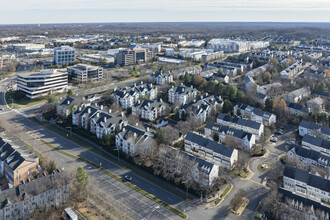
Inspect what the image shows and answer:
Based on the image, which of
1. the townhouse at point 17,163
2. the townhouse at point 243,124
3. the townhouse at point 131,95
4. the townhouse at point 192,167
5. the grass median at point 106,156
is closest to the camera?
the townhouse at point 17,163

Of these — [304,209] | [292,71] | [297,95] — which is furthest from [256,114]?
[292,71]

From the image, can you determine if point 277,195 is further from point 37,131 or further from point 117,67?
point 117,67

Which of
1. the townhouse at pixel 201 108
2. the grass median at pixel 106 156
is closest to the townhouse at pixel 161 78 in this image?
the townhouse at pixel 201 108

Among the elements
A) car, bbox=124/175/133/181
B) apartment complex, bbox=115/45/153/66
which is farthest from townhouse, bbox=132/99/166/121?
apartment complex, bbox=115/45/153/66

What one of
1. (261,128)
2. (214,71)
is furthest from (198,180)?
(214,71)

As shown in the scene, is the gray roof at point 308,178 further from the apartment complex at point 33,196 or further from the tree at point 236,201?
the apartment complex at point 33,196

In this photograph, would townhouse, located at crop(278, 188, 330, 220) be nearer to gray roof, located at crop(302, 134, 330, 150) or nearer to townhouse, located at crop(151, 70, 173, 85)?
gray roof, located at crop(302, 134, 330, 150)
